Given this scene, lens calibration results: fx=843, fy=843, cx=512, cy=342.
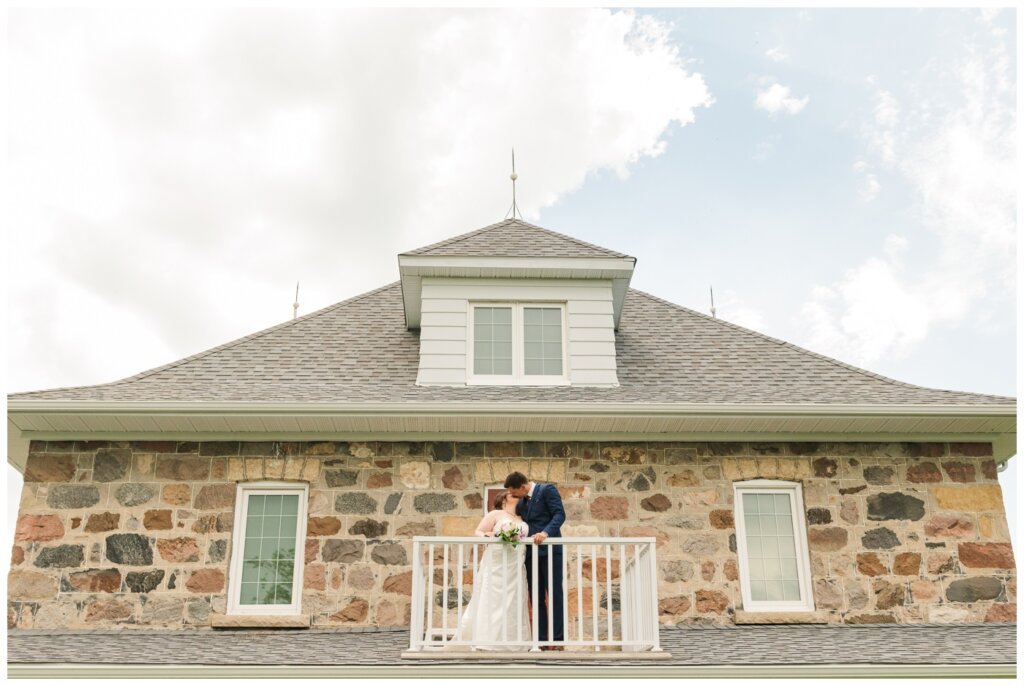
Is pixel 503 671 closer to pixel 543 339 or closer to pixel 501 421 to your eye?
pixel 501 421

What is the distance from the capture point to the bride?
19.4ft

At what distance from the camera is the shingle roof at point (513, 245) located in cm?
898

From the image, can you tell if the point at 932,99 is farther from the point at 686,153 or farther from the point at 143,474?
the point at 143,474

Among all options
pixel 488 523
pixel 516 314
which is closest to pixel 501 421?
pixel 488 523

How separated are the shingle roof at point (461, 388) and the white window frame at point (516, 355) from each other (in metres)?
0.18

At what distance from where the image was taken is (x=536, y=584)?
19.8ft

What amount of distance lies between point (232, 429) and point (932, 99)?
10.9m

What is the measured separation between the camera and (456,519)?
25.1 feet

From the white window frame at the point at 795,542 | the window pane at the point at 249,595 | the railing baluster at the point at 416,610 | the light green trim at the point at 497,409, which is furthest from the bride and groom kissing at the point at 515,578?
the window pane at the point at 249,595

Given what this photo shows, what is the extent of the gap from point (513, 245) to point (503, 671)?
5048 mm

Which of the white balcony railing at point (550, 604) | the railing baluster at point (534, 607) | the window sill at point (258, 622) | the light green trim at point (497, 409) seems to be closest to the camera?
the white balcony railing at point (550, 604)

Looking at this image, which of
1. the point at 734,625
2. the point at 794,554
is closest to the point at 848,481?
the point at 794,554

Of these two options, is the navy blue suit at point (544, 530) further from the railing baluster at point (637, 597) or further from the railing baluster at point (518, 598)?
the railing baluster at point (637, 597)

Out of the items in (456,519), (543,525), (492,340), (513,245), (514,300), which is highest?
(513,245)
